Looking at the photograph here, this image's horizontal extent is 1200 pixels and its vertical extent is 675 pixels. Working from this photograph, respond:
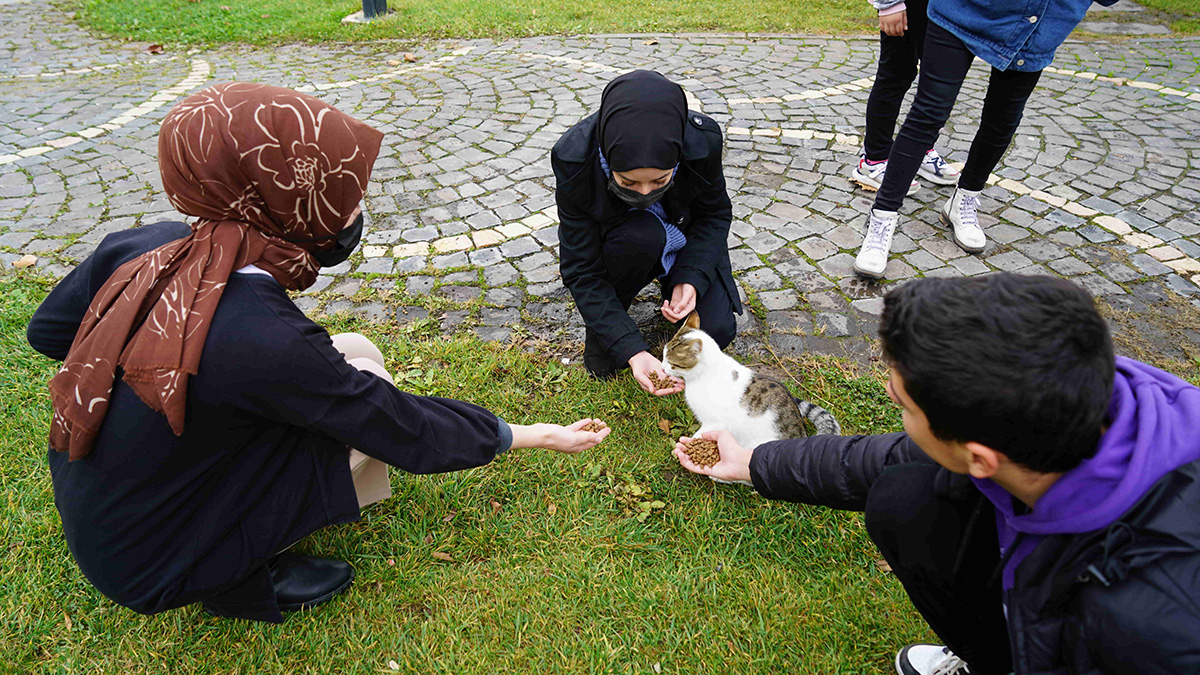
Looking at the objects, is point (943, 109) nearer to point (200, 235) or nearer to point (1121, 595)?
point (1121, 595)

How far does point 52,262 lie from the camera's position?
4.31 meters

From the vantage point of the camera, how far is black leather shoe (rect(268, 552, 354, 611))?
2.33m

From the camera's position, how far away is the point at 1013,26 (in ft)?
11.3

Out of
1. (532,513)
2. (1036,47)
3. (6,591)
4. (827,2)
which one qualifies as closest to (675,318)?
(532,513)

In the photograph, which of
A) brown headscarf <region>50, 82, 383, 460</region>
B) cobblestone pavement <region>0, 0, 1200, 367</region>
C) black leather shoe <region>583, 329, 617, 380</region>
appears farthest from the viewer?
cobblestone pavement <region>0, 0, 1200, 367</region>

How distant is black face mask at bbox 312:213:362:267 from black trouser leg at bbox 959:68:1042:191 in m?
3.59

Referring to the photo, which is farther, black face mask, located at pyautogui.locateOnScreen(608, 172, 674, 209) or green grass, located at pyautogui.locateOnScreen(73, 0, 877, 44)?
green grass, located at pyautogui.locateOnScreen(73, 0, 877, 44)

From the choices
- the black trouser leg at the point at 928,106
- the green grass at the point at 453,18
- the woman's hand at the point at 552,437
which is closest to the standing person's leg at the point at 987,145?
the black trouser leg at the point at 928,106

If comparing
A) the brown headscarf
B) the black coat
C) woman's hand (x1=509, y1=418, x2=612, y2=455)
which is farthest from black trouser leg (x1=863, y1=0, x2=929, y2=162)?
the black coat

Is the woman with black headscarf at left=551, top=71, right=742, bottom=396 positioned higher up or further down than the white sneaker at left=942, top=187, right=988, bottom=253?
higher up

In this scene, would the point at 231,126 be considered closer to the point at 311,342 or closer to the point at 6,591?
the point at 311,342

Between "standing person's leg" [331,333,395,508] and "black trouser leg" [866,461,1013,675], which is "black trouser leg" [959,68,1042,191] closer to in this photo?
"black trouser leg" [866,461,1013,675]

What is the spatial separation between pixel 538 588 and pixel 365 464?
0.76 metres

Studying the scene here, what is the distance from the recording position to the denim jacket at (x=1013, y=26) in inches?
136
